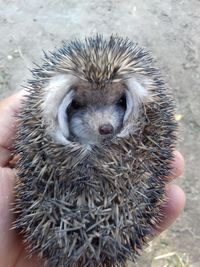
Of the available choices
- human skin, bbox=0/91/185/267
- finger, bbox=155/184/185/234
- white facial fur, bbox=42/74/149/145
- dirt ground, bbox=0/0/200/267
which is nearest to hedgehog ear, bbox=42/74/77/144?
white facial fur, bbox=42/74/149/145

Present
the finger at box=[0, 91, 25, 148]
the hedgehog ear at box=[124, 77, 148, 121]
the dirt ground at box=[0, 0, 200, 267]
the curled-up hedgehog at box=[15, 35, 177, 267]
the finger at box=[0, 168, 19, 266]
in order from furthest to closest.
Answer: the dirt ground at box=[0, 0, 200, 267] < the finger at box=[0, 91, 25, 148] < the finger at box=[0, 168, 19, 266] < the hedgehog ear at box=[124, 77, 148, 121] < the curled-up hedgehog at box=[15, 35, 177, 267]

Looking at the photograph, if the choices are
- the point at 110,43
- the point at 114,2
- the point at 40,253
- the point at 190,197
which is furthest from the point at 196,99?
the point at 40,253

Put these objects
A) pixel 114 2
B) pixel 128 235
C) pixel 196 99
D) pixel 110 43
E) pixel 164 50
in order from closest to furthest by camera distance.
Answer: pixel 128 235
pixel 110 43
pixel 196 99
pixel 164 50
pixel 114 2

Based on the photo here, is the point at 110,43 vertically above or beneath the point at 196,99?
above

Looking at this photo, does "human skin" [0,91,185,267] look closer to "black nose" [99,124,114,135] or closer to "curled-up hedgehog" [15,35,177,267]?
"curled-up hedgehog" [15,35,177,267]

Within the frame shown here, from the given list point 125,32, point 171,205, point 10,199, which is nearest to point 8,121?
point 10,199

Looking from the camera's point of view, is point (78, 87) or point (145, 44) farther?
point (145, 44)

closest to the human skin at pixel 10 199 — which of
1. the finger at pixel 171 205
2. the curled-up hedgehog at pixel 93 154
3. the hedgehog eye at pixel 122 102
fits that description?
the finger at pixel 171 205

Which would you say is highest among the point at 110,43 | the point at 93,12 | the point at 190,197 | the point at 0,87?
the point at 93,12

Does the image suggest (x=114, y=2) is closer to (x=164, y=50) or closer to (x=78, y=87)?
(x=164, y=50)
